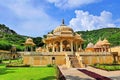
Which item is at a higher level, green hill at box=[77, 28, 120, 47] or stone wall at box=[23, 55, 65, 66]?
green hill at box=[77, 28, 120, 47]

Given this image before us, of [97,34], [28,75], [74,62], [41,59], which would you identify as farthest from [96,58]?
[97,34]

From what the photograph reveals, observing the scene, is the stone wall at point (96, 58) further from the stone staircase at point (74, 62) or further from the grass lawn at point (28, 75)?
the grass lawn at point (28, 75)

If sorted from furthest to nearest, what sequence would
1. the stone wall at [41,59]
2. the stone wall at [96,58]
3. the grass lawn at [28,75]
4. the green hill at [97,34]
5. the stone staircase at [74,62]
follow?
the green hill at [97,34]
the stone wall at [96,58]
the stone wall at [41,59]
the stone staircase at [74,62]
the grass lawn at [28,75]

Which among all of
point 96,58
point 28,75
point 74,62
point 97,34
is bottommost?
point 28,75

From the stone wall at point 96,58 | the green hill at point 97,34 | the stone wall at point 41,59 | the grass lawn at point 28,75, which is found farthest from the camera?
the green hill at point 97,34

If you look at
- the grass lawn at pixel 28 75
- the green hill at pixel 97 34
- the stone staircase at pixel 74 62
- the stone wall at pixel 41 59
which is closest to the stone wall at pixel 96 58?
the stone staircase at pixel 74 62

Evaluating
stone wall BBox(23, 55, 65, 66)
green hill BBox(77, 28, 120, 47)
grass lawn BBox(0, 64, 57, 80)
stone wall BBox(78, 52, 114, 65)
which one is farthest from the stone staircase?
green hill BBox(77, 28, 120, 47)

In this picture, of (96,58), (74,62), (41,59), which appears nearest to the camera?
(74,62)

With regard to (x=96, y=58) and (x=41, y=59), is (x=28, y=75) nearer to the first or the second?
(x=41, y=59)

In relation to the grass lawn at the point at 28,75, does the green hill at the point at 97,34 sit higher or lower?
higher

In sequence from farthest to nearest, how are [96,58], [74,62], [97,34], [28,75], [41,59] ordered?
[97,34]
[96,58]
[41,59]
[74,62]
[28,75]

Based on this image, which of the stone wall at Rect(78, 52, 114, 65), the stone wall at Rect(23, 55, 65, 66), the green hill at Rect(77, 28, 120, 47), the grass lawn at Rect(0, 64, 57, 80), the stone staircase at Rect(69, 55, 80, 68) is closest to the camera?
the grass lawn at Rect(0, 64, 57, 80)

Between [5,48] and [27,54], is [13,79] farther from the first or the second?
[5,48]

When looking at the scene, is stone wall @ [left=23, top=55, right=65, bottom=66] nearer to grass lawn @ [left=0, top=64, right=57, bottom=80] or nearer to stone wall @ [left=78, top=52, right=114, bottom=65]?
stone wall @ [left=78, top=52, right=114, bottom=65]
